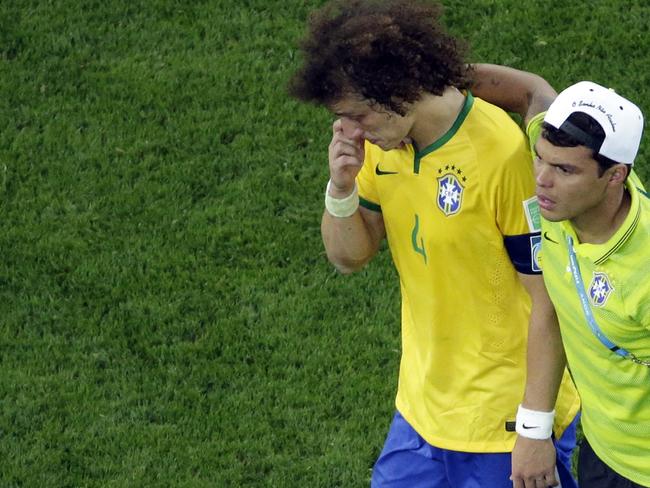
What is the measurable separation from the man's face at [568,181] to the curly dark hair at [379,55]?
484mm

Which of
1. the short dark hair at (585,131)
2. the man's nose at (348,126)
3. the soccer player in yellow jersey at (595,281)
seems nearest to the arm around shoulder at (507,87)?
the soccer player in yellow jersey at (595,281)

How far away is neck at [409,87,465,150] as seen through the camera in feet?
14.8

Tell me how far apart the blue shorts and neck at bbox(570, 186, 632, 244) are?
977 mm

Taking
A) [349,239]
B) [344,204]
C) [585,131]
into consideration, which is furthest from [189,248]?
[585,131]

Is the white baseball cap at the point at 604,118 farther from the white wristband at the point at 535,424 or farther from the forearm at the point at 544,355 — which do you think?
the white wristband at the point at 535,424

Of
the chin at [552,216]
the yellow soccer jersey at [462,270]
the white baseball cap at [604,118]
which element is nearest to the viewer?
the white baseball cap at [604,118]

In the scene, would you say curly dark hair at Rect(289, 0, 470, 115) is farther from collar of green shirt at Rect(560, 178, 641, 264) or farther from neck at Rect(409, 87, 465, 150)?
collar of green shirt at Rect(560, 178, 641, 264)

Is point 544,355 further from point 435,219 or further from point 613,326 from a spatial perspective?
point 435,219

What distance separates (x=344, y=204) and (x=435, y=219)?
330 mm

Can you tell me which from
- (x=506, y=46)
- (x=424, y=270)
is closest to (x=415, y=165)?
(x=424, y=270)

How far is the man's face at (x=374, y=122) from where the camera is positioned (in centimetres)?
443

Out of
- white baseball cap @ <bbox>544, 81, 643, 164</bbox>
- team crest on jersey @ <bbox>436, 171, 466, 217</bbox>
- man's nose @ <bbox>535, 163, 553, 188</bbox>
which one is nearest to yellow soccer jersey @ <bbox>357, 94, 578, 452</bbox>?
team crest on jersey @ <bbox>436, 171, 466, 217</bbox>

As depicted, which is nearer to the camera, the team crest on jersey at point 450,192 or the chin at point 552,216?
the chin at point 552,216

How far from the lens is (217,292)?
25.2ft
